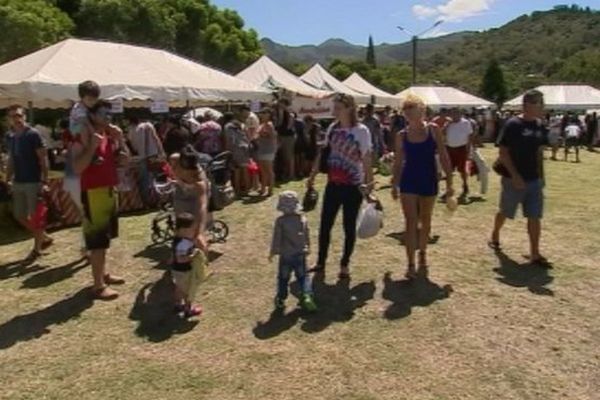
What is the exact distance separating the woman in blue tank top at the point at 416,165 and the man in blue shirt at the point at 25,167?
12.6 ft

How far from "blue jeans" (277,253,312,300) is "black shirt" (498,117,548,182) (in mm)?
2561

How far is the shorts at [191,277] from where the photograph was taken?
5238 mm

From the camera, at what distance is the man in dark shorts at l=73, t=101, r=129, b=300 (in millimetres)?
5379

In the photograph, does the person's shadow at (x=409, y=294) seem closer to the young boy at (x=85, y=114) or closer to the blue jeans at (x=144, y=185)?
the young boy at (x=85, y=114)

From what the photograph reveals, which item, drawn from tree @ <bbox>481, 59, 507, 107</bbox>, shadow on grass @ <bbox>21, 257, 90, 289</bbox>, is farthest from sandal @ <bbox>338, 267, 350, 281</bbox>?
tree @ <bbox>481, 59, 507, 107</bbox>

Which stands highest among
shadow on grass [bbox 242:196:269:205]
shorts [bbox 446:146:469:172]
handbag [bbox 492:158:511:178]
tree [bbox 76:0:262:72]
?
tree [bbox 76:0:262:72]

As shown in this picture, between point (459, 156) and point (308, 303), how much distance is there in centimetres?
619

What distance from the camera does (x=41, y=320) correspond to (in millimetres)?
5414

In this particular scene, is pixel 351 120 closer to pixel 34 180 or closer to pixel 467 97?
pixel 34 180

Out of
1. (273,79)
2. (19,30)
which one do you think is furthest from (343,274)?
(19,30)

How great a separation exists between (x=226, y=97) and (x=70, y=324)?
28.0 feet

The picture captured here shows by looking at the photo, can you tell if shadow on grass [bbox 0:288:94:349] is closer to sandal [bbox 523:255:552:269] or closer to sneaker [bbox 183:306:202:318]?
sneaker [bbox 183:306:202:318]

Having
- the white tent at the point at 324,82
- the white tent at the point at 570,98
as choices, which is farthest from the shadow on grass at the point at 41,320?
the white tent at the point at 570,98

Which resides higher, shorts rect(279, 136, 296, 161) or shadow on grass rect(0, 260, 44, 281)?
shorts rect(279, 136, 296, 161)
